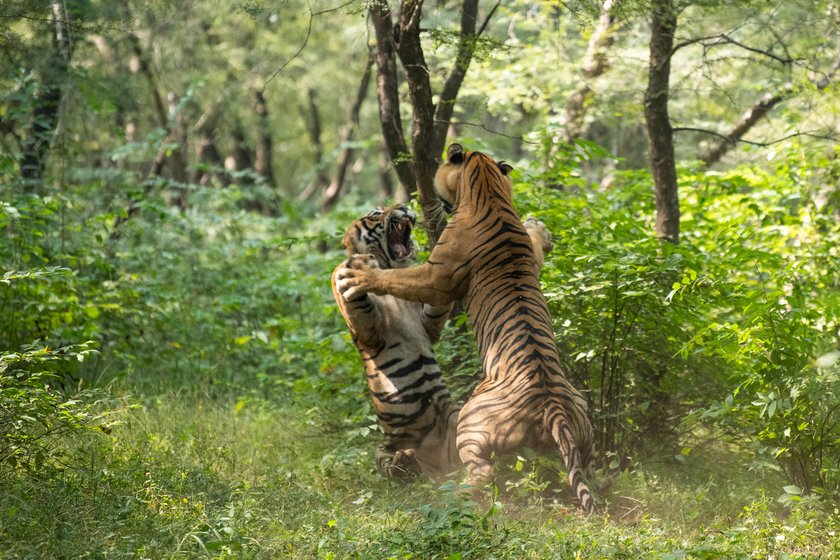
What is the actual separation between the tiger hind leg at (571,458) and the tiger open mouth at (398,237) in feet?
5.64

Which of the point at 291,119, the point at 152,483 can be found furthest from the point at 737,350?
the point at 291,119

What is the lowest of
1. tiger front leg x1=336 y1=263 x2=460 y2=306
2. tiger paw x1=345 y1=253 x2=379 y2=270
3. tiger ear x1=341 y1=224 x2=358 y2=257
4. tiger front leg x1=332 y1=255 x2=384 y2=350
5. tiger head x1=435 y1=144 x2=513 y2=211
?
tiger front leg x1=332 y1=255 x2=384 y2=350

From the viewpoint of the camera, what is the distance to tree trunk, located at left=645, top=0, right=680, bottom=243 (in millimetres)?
7199

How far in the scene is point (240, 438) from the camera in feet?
22.8

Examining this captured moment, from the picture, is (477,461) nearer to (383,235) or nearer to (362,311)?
(362,311)

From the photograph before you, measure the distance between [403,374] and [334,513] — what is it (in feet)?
3.39

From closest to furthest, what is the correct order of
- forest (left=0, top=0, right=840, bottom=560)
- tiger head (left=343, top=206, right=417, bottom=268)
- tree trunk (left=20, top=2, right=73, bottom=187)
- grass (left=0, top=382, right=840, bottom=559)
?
grass (left=0, top=382, right=840, bottom=559) < forest (left=0, top=0, right=840, bottom=560) < tiger head (left=343, top=206, right=417, bottom=268) < tree trunk (left=20, top=2, right=73, bottom=187)

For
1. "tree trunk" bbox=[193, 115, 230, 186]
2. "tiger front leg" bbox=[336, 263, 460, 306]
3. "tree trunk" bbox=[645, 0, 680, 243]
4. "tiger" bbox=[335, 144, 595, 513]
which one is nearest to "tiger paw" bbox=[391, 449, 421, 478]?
"tiger" bbox=[335, 144, 595, 513]

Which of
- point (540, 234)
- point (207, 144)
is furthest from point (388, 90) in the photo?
point (207, 144)

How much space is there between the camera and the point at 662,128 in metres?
7.39

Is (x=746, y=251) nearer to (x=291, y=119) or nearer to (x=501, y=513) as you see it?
(x=501, y=513)

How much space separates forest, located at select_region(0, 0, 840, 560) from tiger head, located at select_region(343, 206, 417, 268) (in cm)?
35

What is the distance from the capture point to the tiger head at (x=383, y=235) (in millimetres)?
5980

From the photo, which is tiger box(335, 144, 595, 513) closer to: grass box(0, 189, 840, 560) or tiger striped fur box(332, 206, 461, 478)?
grass box(0, 189, 840, 560)
